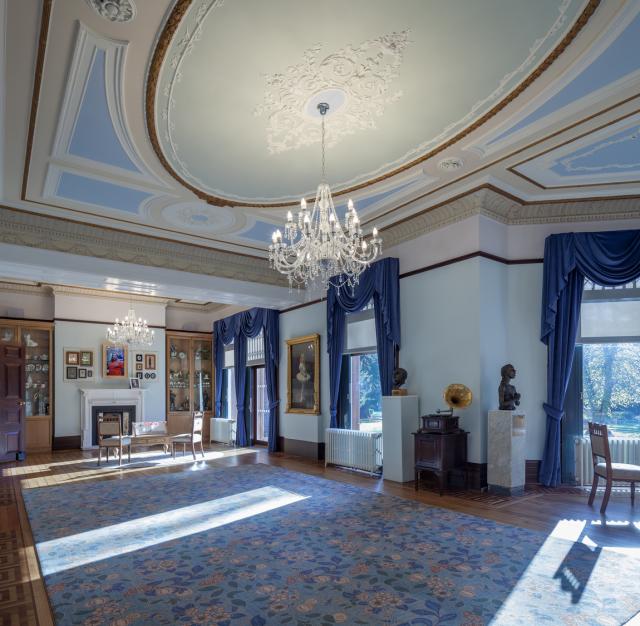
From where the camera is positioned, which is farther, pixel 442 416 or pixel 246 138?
pixel 442 416

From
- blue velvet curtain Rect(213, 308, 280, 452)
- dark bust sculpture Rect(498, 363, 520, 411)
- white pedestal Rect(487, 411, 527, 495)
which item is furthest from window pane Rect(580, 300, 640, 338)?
blue velvet curtain Rect(213, 308, 280, 452)

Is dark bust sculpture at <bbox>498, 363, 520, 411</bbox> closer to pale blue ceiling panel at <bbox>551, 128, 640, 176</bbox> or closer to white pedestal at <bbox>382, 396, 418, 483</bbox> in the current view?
white pedestal at <bbox>382, 396, 418, 483</bbox>

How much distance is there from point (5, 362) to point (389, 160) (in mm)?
9261

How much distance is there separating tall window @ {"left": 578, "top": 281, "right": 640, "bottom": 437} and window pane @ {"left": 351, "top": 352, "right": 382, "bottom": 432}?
3.16m

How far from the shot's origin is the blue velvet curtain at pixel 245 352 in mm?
11078

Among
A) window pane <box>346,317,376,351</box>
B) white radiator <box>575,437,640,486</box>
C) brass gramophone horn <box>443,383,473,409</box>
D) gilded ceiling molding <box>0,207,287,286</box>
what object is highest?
gilded ceiling molding <box>0,207,287,286</box>

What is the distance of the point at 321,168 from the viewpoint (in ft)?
19.3

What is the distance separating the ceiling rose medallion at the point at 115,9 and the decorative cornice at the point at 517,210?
180 inches

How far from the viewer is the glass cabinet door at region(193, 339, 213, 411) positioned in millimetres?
14086

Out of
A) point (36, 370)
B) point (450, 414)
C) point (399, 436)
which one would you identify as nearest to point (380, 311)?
point (399, 436)

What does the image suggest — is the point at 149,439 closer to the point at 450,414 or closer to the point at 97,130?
the point at 450,414

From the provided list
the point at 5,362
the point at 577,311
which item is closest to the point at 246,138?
the point at 577,311

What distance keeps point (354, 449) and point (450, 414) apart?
7.00 feet

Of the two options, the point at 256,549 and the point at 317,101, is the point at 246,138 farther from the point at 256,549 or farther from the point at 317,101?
the point at 256,549
